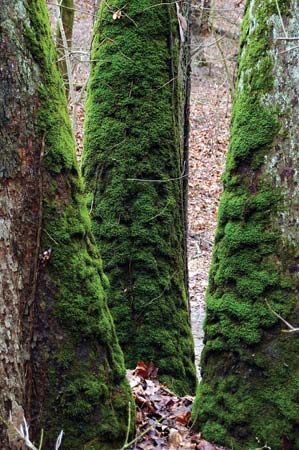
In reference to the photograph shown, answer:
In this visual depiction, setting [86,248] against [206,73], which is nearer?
[86,248]

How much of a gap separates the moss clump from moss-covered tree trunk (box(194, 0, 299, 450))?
842 millimetres

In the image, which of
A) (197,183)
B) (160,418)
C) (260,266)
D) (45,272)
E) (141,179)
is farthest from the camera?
(197,183)

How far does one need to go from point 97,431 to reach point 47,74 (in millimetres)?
2108

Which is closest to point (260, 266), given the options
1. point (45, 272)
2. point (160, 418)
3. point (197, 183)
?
point (160, 418)

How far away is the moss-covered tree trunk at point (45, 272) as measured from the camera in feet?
11.1

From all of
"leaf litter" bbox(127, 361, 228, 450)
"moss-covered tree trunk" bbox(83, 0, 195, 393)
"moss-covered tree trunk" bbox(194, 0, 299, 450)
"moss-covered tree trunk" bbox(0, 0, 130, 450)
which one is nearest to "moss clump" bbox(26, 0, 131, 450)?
"moss-covered tree trunk" bbox(0, 0, 130, 450)

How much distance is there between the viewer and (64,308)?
362 centimetres

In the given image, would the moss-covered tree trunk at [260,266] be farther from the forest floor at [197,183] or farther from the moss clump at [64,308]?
the moss clump at [64,308]

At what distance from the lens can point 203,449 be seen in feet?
13.5

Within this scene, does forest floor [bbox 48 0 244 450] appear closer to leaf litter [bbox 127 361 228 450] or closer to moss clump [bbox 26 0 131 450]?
leaf litter [bbox 127 361 228 450]

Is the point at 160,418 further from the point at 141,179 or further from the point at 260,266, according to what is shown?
the point at 141,179

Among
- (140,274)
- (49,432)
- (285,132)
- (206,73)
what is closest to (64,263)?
(49,432)

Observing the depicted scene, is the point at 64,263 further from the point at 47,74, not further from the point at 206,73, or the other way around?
the point at 206,73

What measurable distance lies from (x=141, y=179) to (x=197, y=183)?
12885mm
